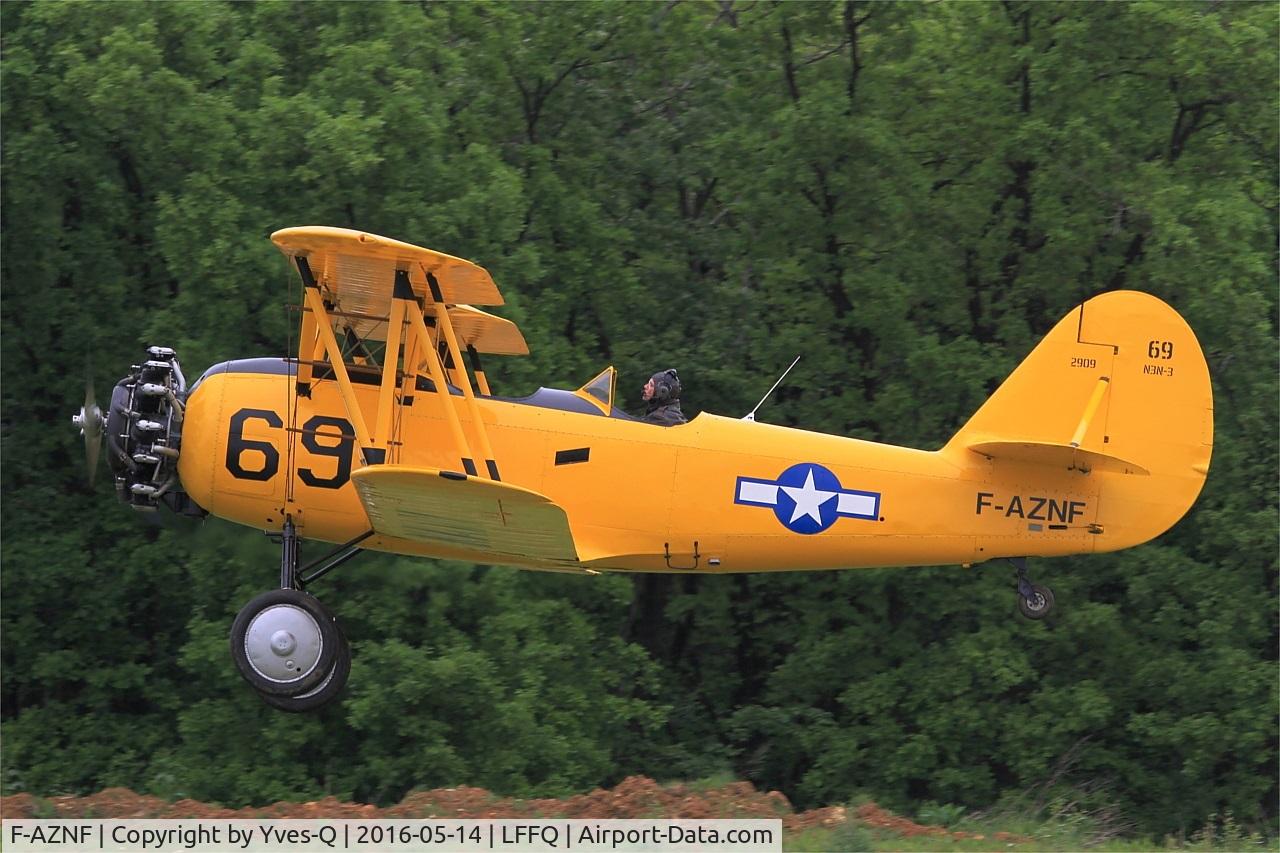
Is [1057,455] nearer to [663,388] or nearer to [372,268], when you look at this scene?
[663,388]

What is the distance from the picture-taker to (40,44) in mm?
17531

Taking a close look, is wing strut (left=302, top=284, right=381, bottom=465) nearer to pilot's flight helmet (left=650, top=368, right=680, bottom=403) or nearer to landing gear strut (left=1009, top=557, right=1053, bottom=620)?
pilot's flight helmet (left=650, top=368, right=680, bottom=403)

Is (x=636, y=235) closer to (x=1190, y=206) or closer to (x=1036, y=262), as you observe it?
(x=1036, y=262)

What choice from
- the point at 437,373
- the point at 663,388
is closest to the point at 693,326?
the point at 663,388

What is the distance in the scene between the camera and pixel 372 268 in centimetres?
973

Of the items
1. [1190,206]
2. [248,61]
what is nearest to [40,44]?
[248,61]

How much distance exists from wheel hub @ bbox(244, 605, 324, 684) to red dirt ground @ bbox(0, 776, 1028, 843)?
0.91 meters

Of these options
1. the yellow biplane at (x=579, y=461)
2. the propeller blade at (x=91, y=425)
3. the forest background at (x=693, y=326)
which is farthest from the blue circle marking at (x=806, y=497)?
the forest background at (x=693, y=326)

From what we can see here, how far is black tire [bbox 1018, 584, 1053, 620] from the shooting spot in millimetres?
10414

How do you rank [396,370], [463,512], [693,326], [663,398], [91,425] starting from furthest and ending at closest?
1. [693,326]
2. [663,398]
3. [91,425]
4. [396,370]
5. [463,512]

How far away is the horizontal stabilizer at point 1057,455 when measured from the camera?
993 cm
